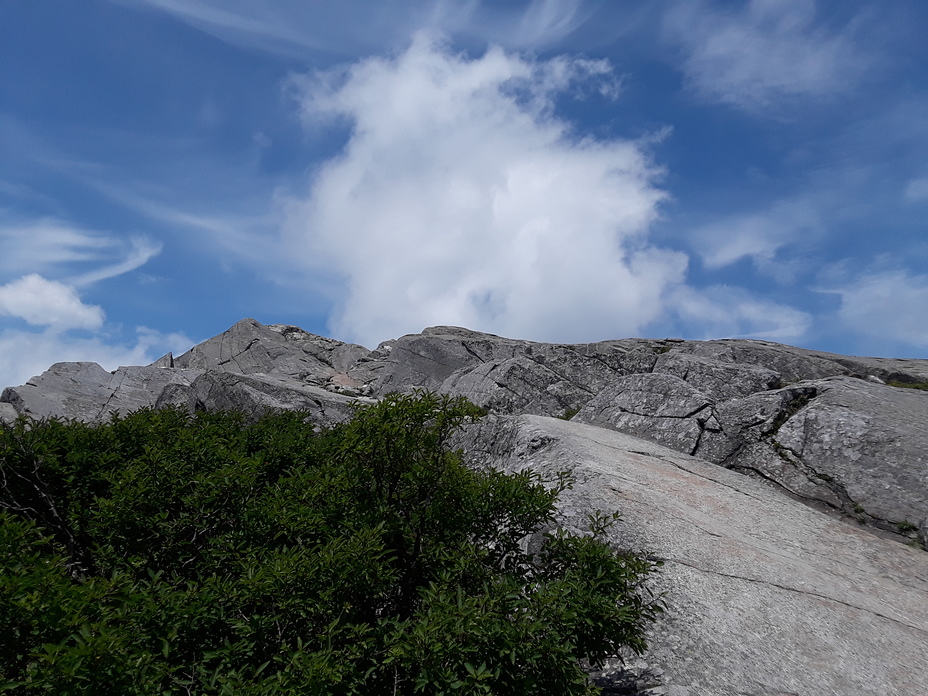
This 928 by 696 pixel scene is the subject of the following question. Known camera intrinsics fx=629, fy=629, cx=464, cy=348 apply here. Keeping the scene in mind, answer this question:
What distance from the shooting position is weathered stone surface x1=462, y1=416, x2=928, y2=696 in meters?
6.61

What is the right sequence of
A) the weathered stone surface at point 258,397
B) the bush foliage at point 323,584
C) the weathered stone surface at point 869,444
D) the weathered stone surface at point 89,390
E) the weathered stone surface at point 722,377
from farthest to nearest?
the weathered stone surface at point 89,390 < the weathered stone surface at point 258,397 < the weathered stone surface at point 722,377 < the weathered stone surface at point 869,444 < the bush foliage at point 323,584

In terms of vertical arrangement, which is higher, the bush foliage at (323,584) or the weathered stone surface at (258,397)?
the weathered stone surface at (258,397)

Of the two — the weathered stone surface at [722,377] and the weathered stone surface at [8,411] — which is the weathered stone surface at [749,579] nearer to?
the weathered stone surface at [722,377]

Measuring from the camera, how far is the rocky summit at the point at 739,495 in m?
6.81

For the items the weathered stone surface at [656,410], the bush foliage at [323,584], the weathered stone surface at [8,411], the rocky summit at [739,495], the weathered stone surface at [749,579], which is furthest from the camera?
the weathered stone surface at [8,411]

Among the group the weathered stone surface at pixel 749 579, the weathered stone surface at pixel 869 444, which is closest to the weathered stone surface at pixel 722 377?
the weathered stone surface at pixel 869 444

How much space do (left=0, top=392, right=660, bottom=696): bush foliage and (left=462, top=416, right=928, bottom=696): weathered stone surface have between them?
977 millimetres

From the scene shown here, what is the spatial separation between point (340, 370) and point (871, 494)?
151 ft

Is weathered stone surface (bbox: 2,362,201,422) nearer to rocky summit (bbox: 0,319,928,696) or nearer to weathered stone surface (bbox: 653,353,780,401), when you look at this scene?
rocky summit (bbox: 0,319,928,696)

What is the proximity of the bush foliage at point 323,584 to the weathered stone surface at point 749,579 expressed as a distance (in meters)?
0.98

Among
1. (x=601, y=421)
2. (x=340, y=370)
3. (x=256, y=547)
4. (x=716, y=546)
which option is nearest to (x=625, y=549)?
(x=716, y=546)

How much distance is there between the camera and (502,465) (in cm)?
1278

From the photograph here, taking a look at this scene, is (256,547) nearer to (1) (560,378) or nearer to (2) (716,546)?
(2) (716,546)

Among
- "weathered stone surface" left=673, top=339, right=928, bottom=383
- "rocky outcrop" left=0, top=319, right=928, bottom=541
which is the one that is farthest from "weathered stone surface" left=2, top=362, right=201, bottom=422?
"weathered stone surface" left=673, top=339, right=928, bottom=383
